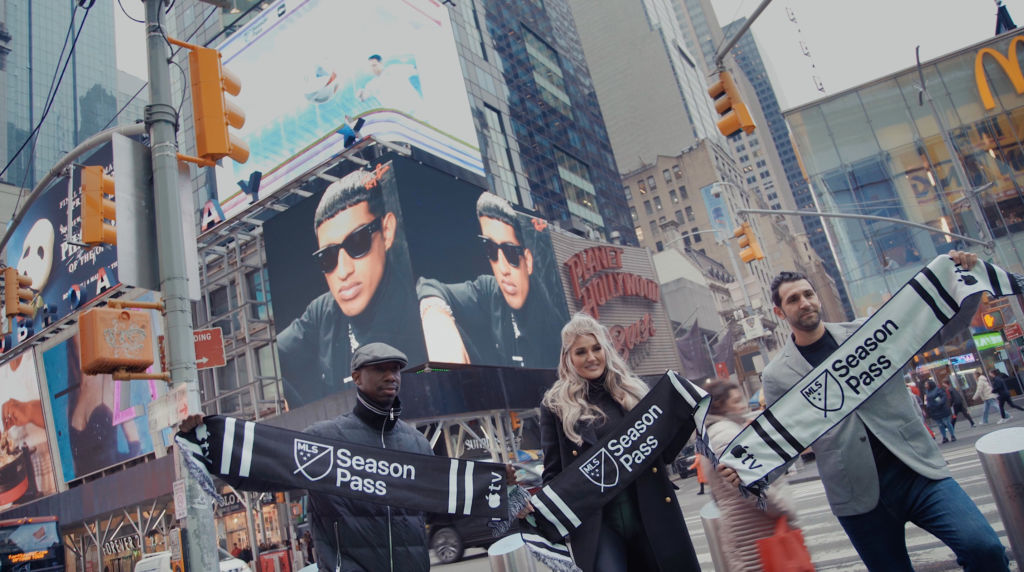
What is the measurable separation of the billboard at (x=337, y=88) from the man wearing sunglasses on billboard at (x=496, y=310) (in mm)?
4787

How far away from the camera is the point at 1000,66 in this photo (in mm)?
40781

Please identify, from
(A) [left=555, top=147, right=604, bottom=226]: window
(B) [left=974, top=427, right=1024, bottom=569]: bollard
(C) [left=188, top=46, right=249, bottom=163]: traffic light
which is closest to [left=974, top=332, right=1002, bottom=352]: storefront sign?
(A) [left=555, top=147, right=604, bottom=226]: window

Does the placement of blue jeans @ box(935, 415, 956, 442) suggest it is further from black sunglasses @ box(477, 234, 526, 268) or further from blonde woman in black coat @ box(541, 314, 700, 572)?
black sunglasses @ box(477, 234, 526, 268)

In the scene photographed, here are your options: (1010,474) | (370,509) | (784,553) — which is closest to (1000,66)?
(1010,474)

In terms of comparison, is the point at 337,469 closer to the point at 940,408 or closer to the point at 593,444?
the point at 593,444

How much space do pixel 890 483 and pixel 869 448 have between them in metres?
0.20

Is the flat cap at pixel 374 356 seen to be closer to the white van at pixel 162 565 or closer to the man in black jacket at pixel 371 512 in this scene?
the man in black jacket at pixel 371 512

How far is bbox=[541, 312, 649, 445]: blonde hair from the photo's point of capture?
398cm

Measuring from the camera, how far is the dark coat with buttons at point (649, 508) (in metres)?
3.57

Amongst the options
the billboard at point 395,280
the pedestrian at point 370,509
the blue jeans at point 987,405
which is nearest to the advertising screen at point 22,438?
the billboard at point 395,280

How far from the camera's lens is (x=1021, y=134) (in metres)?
39.6

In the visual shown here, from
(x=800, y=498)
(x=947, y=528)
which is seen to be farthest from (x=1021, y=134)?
(x=947, y=528)

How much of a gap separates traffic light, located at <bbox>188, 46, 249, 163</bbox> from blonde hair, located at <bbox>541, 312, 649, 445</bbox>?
4737mm

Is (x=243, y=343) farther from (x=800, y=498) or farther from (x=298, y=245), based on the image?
(x=800, y=498)
